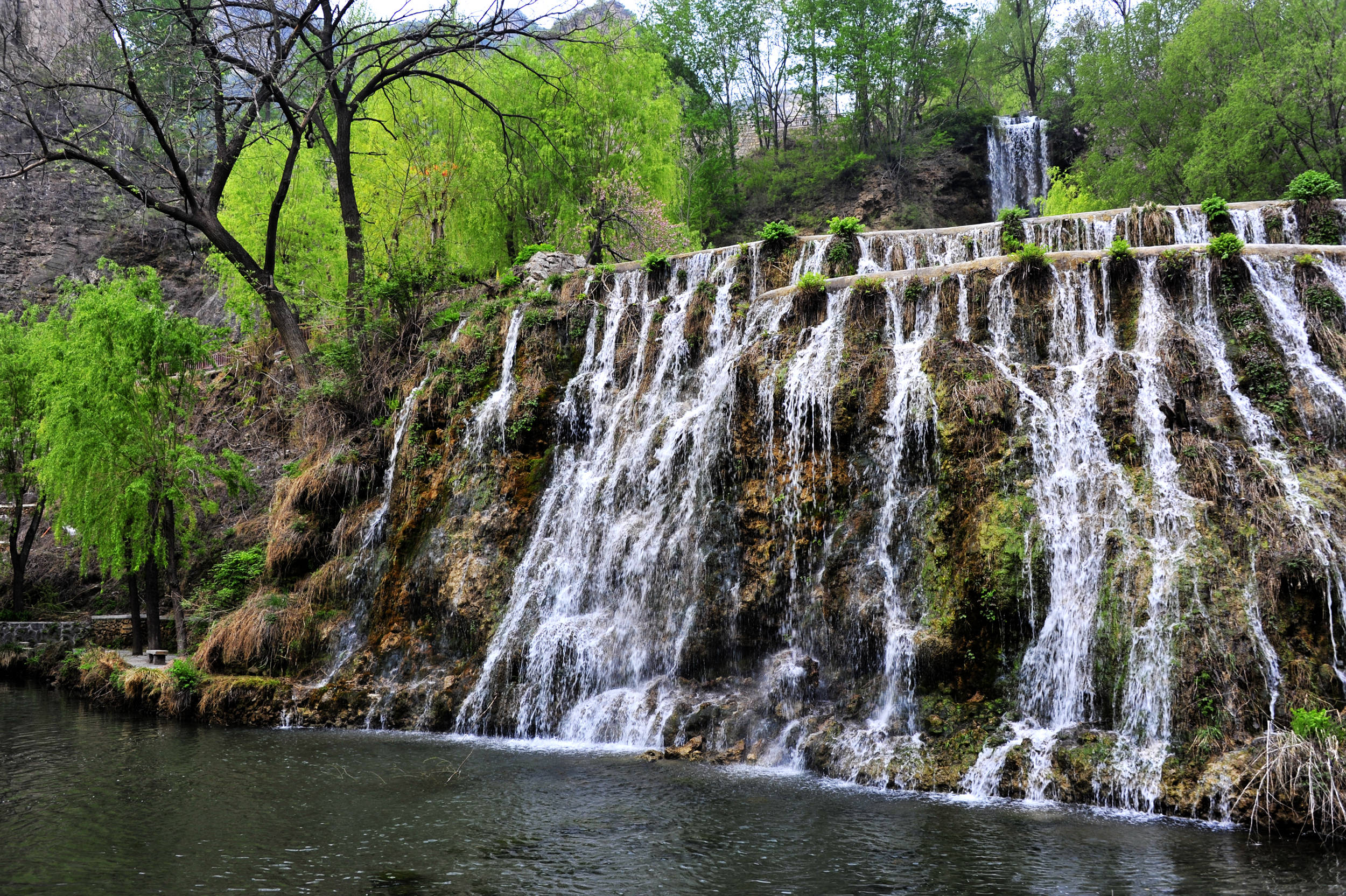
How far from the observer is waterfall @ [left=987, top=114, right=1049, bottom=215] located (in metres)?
36.3

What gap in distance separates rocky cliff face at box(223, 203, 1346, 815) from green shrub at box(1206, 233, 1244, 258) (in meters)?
0.19

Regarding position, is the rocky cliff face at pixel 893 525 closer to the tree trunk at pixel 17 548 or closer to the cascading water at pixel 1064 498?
the cascading water at pixel 1064 498

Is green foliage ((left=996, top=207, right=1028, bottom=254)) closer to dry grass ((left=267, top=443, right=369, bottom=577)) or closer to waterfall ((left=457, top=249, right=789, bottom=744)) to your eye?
waterfall ((left=457, top=249, right=789, bottom=744))

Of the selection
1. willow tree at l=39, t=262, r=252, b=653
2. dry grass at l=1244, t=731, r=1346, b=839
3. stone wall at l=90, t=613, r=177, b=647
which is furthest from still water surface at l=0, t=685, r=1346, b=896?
stone wall at l=90, t=613, r=177, b=647

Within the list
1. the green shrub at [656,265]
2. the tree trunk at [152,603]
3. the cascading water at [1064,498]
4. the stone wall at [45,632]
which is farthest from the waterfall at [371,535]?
the cascading water at [1064,498]

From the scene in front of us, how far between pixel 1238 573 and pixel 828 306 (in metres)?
6.86

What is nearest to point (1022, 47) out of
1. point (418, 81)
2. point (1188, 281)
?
point (418, 81)

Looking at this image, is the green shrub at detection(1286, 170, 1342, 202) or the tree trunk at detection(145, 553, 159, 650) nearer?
the green shrub at detection(1286, 170, 1342, 202)

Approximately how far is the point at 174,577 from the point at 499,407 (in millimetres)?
6455

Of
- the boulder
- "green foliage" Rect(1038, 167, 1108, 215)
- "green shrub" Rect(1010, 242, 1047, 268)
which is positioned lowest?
"green shrub" Rect(1010, 242, 1047, 268)

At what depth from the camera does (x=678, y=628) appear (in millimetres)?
12203

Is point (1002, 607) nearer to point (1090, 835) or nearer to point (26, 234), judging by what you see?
point (1090, 835)

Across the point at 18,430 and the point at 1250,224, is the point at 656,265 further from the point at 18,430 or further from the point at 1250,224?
the point at 18,430

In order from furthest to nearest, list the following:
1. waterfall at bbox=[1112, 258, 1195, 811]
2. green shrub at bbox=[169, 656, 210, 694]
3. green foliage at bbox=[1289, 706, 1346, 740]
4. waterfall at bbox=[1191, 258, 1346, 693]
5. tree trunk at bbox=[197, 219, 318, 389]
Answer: tree trunk at bbox=[197, 219, 318, 389] → green shrub at bbox=[169, 656, 210, 694] → waterfall at bbox=[1191, 258, 1346, 693] → waterfall at bbox=[1112, 258, 1195, 811] → green foliage at bbox=[1289, 706, 1346, 740]
